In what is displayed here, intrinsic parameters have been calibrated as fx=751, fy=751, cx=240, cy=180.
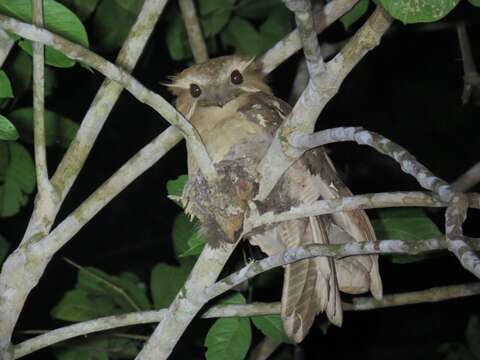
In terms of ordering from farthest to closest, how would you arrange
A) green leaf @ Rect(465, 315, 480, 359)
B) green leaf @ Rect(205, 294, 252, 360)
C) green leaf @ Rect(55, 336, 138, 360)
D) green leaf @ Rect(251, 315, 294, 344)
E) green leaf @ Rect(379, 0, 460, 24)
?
green leaf @ Rect(465, 315, 480, 359) → green leaf @ Rect(55, 336, 138, 360) → green leaf @ Rect(251, 315, 294, 344) → green leaf @ Rect(205, 294, 252, 360) → green leaf @ Rect(379, 0, 460, 24)

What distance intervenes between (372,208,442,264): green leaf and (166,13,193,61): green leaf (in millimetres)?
1703

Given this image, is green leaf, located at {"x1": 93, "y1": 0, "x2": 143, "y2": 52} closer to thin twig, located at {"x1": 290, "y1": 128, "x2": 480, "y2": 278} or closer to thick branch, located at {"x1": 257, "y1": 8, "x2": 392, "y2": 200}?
thick branch, located at {"x1": 257, "y1": 8, "x2": 392, "y2": 200}

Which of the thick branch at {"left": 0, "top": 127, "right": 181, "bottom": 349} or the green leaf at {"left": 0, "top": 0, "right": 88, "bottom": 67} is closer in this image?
→ the green leaf at {"left": 0, "top": 0, "right": 88, "bottom": 67}

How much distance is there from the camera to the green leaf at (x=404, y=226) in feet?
11.3

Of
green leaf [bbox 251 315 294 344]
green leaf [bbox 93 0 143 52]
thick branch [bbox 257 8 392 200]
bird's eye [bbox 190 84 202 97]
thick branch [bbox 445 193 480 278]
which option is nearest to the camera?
thick branch [bbox 445 193 480 278]

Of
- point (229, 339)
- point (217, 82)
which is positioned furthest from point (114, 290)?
point (217, 82)

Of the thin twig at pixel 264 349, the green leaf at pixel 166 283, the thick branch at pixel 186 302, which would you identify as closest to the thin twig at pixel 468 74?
the thin twig at pixel 264 349

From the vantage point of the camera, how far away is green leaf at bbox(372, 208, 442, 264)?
3.45 m

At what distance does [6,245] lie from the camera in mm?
4258

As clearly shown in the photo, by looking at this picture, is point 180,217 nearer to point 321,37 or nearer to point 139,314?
point 139,314

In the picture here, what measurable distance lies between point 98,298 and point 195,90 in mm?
1350

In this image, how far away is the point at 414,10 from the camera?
2053 mm

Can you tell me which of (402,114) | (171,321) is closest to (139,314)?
(171,321)

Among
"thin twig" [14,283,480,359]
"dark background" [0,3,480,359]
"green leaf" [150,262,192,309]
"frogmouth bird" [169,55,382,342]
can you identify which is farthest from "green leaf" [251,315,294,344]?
"dark background" [0,3,480,359]
